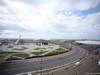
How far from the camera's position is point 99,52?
160ft

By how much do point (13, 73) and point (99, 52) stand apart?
214 ft

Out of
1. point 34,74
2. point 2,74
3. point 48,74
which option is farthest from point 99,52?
point 2,74

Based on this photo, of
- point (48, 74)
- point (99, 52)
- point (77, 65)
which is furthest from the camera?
point (99, 52)

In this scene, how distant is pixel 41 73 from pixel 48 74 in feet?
9.12

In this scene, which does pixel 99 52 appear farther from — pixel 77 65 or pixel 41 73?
pixel 41 73

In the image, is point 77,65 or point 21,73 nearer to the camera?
point 21,73

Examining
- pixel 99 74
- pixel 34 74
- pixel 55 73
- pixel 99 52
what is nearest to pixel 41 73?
pixel 34 74

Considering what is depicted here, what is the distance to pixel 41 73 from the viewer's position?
67.4ft

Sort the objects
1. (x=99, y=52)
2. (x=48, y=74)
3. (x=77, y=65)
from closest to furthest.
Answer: (x=48, y=74), (x=77, y=65), (x=99, y=52)

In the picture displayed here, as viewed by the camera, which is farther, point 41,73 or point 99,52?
point 99,52

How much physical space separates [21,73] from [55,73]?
13.0 metres

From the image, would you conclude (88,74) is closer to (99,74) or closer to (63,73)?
(99,74)

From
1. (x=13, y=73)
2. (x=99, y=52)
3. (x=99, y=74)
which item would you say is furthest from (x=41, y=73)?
(x=99, y=52)

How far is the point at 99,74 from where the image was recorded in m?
20.1
